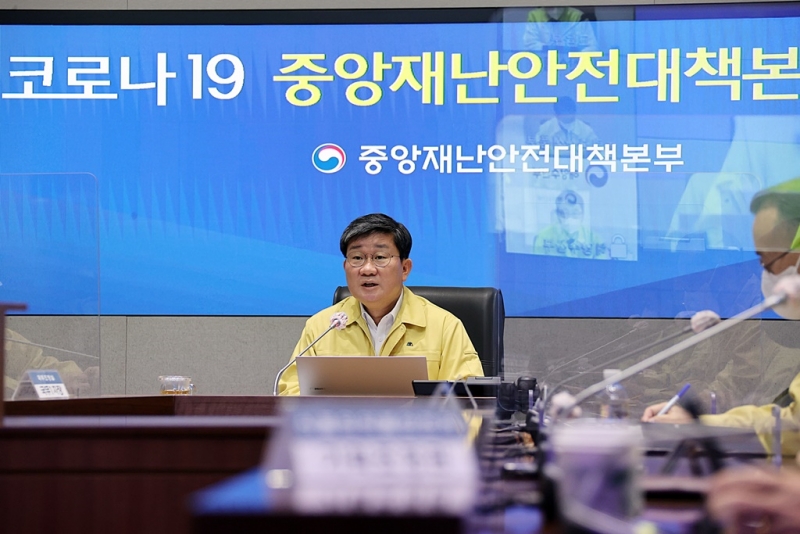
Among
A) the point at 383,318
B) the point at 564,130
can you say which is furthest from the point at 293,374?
the point at 564,130

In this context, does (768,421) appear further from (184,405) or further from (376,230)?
Result: (376,230)

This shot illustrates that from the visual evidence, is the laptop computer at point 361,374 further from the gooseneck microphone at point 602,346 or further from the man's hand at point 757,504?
the gooseneck microphone at point 602,346

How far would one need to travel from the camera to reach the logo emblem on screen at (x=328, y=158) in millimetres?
4352

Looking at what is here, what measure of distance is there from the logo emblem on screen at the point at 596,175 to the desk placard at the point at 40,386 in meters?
2.53

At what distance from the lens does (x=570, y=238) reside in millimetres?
4082

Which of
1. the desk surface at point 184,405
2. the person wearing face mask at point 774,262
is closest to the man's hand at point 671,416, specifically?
the person wearing face mask at point 774,262

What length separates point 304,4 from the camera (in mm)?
4379

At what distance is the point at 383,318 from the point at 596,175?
148cm

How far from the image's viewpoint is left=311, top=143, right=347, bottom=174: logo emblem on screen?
4.35 m

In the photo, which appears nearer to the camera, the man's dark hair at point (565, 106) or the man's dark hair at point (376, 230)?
the man's dark hair at point (376, 230)

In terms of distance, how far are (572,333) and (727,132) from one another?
3.73 ft

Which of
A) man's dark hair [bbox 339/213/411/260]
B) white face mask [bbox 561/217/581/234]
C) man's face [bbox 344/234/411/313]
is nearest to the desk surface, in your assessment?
man's face [bbox 344/234/411/313]

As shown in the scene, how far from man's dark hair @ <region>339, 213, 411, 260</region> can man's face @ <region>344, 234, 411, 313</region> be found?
0.01m

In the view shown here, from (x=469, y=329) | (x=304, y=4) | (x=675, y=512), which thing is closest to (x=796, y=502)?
(x=675, y=512)
